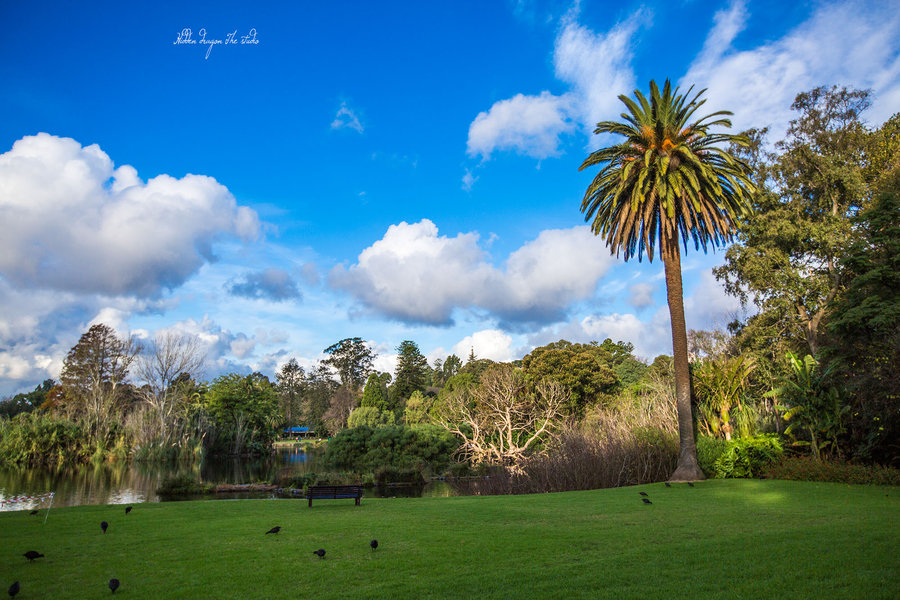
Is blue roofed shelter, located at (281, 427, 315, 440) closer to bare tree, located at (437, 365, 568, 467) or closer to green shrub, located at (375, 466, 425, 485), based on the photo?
bare tree, located at (437, 365, 568, 467)

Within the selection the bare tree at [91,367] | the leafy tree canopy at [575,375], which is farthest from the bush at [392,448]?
the bare tree at [91,367]

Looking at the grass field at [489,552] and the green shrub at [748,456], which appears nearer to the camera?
the grass field at [489,552]

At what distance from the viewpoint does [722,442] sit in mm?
20234

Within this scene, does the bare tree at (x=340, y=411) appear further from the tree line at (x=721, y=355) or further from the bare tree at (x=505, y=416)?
the bare tree at (x=505, y=416)

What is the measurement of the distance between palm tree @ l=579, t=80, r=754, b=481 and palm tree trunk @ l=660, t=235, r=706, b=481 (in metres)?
0.04

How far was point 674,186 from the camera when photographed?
20078 mm

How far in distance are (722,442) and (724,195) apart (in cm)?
1011

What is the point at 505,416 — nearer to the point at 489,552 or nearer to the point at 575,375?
the point at 575,375

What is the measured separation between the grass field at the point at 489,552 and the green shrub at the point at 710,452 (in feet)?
22.9

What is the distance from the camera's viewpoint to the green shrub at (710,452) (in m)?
20.0

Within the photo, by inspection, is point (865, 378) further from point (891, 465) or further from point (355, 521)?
point (355, 521)

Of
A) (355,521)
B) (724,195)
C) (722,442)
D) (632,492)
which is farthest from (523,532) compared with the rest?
(724,195)

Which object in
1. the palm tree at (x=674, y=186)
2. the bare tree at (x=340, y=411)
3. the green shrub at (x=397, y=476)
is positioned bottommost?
the green shrub at (x=397, y=476)

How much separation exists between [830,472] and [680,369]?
5677mm
